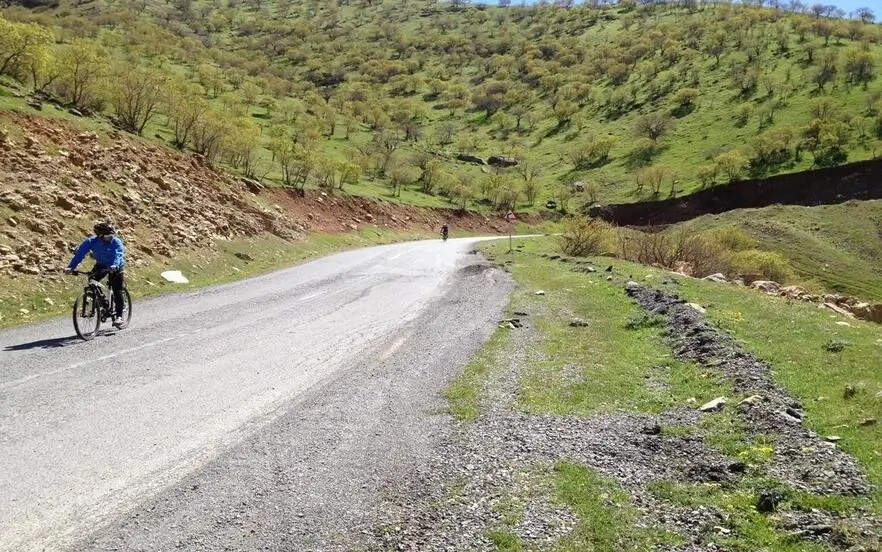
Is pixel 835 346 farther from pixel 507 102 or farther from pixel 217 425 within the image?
pixel 507 102

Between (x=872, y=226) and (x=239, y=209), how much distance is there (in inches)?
2237

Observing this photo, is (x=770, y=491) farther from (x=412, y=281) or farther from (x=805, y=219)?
(x=805, y=219)

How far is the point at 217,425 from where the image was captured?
298 inches

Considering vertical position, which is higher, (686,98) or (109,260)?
(686,98)

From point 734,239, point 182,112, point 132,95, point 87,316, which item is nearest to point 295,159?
point 182,112

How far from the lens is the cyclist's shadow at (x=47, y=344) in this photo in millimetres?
11016

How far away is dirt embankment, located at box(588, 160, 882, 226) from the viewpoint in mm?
70875

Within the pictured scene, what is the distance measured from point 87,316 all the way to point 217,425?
655cm

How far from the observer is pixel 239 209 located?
34.6 m

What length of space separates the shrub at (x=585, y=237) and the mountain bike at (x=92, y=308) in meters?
29.9

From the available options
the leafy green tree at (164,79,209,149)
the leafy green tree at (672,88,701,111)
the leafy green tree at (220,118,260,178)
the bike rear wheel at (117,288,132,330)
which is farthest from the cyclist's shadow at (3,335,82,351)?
the leafy green tree at (672,88,701,111)

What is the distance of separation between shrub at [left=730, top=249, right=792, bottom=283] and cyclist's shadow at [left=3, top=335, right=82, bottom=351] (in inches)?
1299

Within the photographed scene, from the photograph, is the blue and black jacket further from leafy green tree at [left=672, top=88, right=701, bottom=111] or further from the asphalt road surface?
leafy green tree at [left=672, top=88, right=701, bottom=111]

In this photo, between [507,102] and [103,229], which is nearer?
[103,229]
